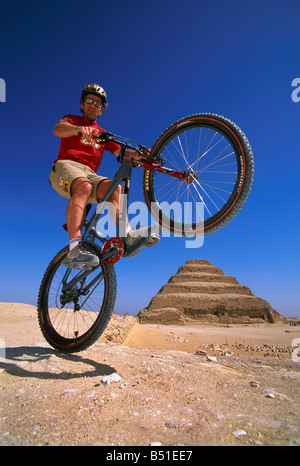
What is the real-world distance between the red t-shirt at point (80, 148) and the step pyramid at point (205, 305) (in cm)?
4333

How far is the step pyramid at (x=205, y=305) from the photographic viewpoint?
153 ft

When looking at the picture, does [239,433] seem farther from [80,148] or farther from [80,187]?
[80,148]

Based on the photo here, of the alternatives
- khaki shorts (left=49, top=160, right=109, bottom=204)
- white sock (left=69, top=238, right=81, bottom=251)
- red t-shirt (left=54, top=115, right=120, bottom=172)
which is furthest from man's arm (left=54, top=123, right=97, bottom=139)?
white sock (left=69, top=238, right=81, bottom=251)

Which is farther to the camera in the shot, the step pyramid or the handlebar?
the step pyramid

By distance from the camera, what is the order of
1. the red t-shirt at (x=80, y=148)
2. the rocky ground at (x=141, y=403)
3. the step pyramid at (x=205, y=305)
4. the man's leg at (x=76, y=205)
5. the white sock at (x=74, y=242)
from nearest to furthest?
1. the rocky ground at (x=141, y=403)
2. the white sock at (x=74, y=242)
3. the man's leg at (x=76, y=205)
4. the red t-shirt at (x=80, y=148)
5. the step pyramid at (x=205, y=305)

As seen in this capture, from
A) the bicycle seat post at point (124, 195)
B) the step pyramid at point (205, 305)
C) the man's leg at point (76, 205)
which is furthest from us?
the step pyramid at point (205, 305)

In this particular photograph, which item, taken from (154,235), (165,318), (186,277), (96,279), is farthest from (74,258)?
(186,277)

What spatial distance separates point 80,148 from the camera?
3.91 m

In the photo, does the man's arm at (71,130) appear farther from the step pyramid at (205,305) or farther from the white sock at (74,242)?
the step pyramid at (205,305)

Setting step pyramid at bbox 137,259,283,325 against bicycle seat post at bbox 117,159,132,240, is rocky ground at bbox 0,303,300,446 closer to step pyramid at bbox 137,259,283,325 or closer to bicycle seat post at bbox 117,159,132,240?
bicycle seat post at bbox 117,159,132,240

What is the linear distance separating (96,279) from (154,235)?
110 cm

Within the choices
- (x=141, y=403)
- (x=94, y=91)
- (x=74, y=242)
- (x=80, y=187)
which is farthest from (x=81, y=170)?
(x=141, y=403)

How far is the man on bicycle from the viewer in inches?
135

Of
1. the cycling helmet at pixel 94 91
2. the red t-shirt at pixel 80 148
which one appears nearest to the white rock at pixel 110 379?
the red t-shirt at pixel 80 148
